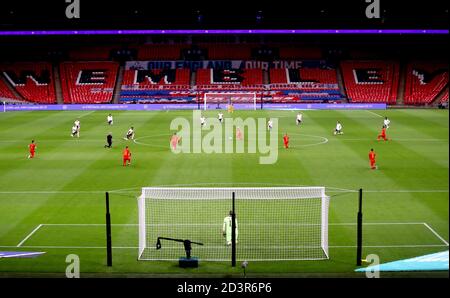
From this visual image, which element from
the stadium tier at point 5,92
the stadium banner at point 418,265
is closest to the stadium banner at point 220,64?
the stadium tier at point 5,92

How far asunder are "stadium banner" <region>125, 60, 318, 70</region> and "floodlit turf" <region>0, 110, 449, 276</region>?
35.5 meters

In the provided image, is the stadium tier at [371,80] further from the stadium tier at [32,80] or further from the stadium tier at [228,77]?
the stadium tier at [32,80]

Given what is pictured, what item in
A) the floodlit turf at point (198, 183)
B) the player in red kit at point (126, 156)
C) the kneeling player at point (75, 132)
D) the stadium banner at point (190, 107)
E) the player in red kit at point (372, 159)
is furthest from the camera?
the stadium banner at point (190, 107)

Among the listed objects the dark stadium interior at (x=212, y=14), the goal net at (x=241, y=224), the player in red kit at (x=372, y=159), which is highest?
the dark stadium interior at (x=212, y=14)

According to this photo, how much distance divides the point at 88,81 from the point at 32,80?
7.36 meters

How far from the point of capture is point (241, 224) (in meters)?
21.0

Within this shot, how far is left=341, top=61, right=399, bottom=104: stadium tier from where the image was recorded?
77.7 m

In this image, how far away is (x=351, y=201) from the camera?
24344 mm

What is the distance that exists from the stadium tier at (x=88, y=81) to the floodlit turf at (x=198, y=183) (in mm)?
Answer: 26510

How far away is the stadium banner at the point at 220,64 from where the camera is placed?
86500 millimetres

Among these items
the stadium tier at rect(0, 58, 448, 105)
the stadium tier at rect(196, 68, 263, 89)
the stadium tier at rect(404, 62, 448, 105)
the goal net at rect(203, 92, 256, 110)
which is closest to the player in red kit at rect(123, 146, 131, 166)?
the goal net at rect(203, 92, 256, 110)

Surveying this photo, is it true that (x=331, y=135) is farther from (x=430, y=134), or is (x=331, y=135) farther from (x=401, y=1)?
(x=401, y=1)

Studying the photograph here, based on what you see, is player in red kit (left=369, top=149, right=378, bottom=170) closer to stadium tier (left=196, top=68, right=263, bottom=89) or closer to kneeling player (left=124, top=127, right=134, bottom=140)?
kneeling player (left=124, top=127, right=134, bottom=140)

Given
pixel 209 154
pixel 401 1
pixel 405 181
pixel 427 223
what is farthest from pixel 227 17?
pixel 427 223
